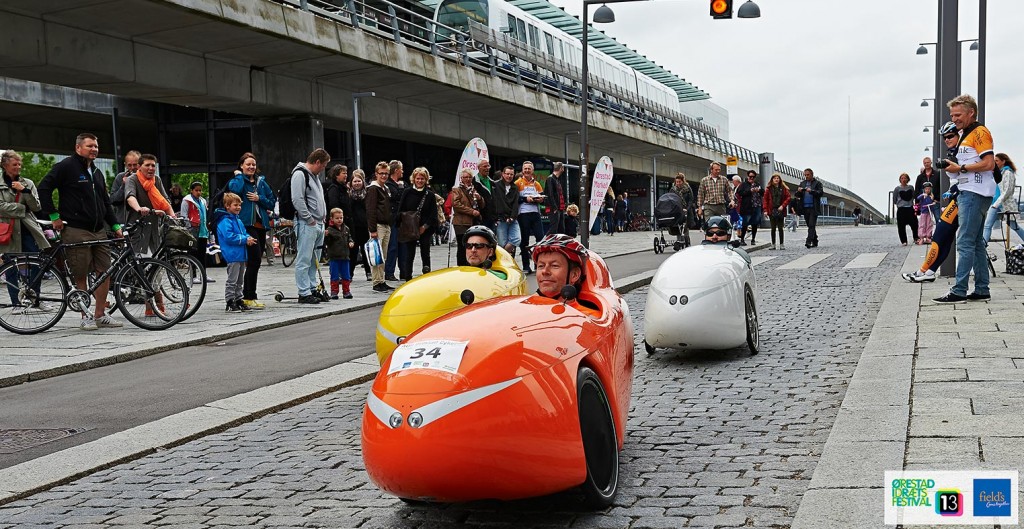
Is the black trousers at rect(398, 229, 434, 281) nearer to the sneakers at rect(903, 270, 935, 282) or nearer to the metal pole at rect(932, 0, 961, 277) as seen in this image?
the sneakers at rect(903, 270, 935, 282)

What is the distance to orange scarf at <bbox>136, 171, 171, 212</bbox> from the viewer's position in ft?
40.9

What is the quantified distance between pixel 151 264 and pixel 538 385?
8116mm

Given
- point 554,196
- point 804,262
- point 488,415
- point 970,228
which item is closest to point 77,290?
point 488,415

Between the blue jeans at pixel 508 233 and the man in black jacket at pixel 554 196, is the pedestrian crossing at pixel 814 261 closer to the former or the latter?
the man in black jacket at pixel 554 196

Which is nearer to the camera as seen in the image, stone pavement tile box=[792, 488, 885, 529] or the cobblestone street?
stone pavement tile box=[792, 488, 885, 529]

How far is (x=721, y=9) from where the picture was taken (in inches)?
825

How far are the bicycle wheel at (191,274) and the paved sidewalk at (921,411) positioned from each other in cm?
718

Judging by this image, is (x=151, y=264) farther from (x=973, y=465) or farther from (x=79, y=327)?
(x=973, y=465)

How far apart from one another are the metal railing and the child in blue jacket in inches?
361

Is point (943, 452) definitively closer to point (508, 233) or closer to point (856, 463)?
point (856, 463)

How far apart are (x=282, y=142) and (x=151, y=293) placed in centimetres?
1538

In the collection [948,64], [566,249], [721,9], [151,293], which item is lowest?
[151,293]

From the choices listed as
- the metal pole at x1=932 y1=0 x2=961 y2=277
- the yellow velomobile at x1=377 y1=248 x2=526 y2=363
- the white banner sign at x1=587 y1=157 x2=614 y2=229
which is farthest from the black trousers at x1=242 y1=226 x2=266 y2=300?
the white banner sign at x1=587 y1=157 x2=614 y2=229

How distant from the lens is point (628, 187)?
196 ft
